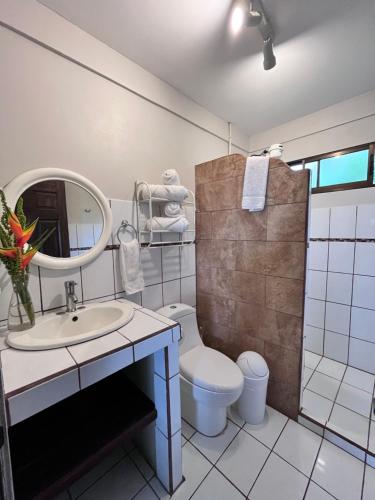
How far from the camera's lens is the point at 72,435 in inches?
35.1

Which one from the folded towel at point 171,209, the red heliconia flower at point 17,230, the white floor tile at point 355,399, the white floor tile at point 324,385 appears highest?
the folded towel at point 171,209

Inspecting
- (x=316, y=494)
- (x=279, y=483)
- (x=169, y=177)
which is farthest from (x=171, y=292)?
(x=316, y=494)

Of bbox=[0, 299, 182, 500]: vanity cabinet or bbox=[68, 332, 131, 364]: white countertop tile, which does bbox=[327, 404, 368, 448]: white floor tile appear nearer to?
bbox=[0, 299, 182, 500]: vanity cabinet

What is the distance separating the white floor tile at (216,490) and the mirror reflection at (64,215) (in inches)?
53.7

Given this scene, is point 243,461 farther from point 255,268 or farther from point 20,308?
point 20,308

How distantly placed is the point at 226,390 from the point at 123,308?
745 mm

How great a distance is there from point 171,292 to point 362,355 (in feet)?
5.72

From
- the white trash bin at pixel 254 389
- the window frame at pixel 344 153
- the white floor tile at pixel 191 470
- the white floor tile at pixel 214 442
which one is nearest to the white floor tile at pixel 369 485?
the white trash bin at pixel 254 389

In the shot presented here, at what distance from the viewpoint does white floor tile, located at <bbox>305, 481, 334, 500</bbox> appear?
3.31 feet

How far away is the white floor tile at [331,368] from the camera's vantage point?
5.97ft

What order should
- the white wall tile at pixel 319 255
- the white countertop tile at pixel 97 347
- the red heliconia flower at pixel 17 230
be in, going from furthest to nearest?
the white wall tile at pixel 319 255, the red heliconia flower at pixel 17 230, the white countertop tile at pixel 97 347

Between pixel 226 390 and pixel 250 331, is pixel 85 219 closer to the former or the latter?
pixel 226 390

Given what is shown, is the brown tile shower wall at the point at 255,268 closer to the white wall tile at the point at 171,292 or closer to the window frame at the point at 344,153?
the white wall tile at the point at 171,292

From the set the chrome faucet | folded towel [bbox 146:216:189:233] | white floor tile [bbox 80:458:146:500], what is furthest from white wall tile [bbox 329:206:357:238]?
white floor tile [bbox 80:458:146:500]
